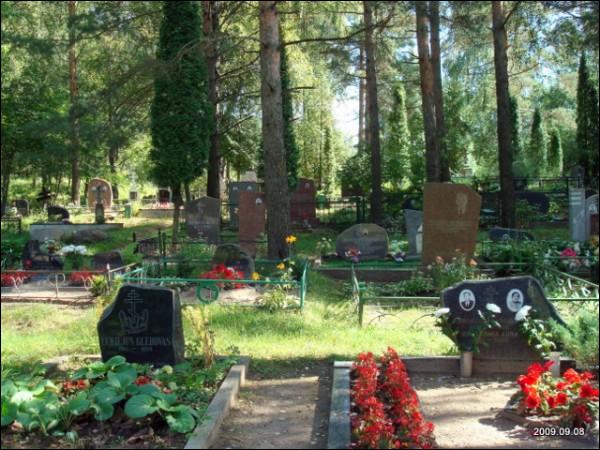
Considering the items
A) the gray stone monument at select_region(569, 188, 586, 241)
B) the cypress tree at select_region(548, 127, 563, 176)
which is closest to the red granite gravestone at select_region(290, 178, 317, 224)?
the gray stone monument at select_region(569, 188, 586, 241)

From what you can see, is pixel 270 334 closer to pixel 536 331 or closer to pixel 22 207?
pixel 536 331

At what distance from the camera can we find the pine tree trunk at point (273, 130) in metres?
13.8

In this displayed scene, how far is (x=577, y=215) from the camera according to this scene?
1722 cm

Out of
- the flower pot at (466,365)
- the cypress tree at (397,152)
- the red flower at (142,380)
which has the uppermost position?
the cypress tree at (397,152)

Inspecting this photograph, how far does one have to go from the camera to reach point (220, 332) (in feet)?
29.8

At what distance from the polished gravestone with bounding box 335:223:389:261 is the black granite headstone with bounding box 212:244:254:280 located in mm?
3218

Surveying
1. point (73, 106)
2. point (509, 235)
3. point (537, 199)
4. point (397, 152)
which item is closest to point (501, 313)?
point (509, 235)

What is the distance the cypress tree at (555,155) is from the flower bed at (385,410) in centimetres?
3209

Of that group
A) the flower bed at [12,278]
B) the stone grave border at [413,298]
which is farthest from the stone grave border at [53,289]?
the stone grave border at [413,298]

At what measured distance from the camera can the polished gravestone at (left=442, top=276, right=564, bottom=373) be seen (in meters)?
6.90

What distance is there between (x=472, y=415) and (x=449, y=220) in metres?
7.85

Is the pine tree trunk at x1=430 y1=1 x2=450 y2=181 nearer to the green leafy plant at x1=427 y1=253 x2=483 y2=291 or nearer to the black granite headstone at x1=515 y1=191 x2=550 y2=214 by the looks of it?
the black granite headstone at x1=515 y1=191 x2=550 y2=214

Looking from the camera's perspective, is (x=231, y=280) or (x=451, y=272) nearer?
(x=231, y=280)

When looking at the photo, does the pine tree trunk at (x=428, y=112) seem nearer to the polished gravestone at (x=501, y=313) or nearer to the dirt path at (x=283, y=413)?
the polished gravestone at (x=501, y=313)
